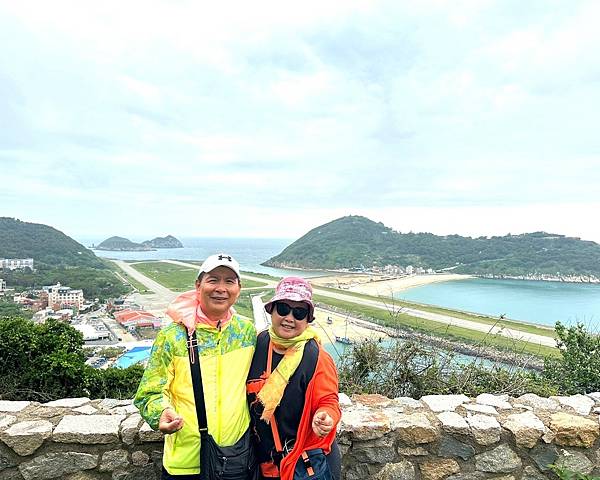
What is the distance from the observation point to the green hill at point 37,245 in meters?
32.9

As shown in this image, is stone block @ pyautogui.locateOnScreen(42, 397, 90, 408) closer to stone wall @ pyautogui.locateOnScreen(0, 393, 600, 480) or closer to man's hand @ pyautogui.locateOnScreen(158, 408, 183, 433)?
stone wall @ pyautogui.locateOnScreen(0, 393, 600, 480)

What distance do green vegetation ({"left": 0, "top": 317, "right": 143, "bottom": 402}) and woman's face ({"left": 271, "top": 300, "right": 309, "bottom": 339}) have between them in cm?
310

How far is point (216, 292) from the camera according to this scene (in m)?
1.63

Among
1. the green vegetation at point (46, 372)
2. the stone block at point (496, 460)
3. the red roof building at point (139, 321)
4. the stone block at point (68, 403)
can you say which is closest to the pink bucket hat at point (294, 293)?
the stone block at point (496, 460)

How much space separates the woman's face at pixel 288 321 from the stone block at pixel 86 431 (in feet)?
4.24

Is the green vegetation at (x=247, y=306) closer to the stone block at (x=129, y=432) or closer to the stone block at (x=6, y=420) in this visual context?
the stone block at (x=129, y=432)

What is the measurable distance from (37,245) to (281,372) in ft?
139

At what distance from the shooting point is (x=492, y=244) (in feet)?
204

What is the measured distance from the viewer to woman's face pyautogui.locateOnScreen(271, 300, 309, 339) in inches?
63.5

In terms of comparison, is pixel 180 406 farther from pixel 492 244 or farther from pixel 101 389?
pixel 492 244

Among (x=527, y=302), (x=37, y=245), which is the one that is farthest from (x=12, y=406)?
(x=37, y=245)

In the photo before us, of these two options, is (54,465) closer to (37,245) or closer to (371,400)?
(371,400)

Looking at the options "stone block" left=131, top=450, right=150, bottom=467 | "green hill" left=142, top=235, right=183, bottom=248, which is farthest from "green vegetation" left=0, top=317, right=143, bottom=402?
"green hill" left=142, top=235, right=183, bottom=248

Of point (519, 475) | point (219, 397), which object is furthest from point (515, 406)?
point (219, 397)
